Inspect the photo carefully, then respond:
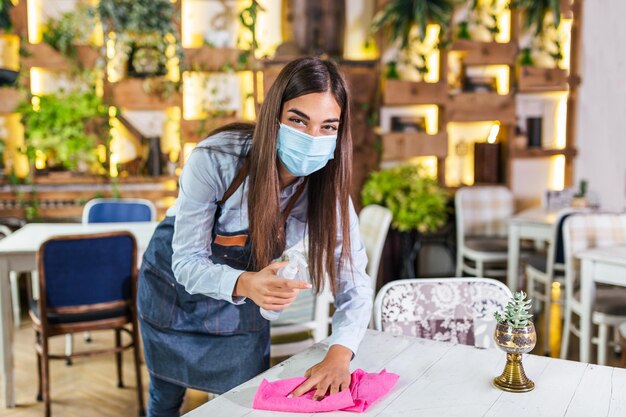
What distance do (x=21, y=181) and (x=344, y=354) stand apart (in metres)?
4.12

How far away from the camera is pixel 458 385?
140 cm

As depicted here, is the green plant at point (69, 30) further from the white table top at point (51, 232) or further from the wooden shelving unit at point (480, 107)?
the wooden shelving unit at point (480, 107)

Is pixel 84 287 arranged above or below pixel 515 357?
below

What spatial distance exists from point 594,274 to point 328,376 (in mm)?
2064

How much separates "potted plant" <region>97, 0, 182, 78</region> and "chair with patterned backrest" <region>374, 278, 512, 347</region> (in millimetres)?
3587

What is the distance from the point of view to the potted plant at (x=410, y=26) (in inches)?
192

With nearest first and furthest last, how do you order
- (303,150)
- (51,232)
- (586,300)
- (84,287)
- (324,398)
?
1. (324,398)
2. (303,150)
3. (84,287)
4. (586,300)
5. (51,232)

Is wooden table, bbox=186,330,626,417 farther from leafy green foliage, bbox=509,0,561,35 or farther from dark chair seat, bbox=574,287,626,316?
leafy green foliage, bbox=509,0,561,35

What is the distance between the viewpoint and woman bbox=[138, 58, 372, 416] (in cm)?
146

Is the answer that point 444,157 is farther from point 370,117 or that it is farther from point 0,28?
point 0,28

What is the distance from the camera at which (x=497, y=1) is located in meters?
5.33

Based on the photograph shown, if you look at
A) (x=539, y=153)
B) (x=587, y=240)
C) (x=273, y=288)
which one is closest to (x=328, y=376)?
(x=273, y=288)

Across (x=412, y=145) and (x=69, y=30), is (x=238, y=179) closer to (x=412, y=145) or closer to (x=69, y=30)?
(x=412, y=145)

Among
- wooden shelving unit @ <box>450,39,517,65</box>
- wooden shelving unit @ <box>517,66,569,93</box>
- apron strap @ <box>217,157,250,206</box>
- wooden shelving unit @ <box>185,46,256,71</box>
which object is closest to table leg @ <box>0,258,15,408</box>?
apron strap @ <box>217,157,250,206</box>
